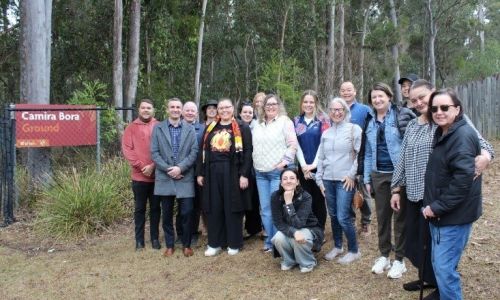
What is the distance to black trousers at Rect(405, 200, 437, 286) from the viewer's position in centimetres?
383

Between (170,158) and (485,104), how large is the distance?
9.93m

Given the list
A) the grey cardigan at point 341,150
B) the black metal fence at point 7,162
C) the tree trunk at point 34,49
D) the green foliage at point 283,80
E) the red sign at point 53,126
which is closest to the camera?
the grey cardigan at point 341,150

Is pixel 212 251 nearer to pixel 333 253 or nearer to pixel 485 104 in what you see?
pixel 333 253

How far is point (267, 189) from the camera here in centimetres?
548

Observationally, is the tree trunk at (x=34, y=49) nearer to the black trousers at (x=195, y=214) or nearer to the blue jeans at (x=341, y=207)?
the black trousers at (x=195, y=214)

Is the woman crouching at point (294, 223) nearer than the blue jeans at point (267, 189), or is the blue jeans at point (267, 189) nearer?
the woman crouching at point (294, 223)

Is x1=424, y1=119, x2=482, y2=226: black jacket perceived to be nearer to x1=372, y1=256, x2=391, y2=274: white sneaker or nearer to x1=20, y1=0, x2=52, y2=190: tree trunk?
x1=372, y1=256, x2=391, y2=274: white sneaker

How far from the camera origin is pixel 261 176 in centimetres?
551

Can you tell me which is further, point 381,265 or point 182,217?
point 182,217

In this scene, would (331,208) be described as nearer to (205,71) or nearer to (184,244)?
(184,244)

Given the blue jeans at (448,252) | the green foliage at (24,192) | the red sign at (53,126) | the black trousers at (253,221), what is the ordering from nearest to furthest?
the blue jeans at (448,252) < the black trousers at (253,221) < the red sign at (53,126) < the green foliage at (24,192)

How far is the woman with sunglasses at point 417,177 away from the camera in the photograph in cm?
374

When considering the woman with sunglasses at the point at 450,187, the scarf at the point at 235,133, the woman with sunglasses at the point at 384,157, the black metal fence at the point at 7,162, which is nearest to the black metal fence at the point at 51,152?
the black metal fence at the point at 7,162

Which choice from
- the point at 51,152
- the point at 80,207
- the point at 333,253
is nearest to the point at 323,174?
the point at 333,253
